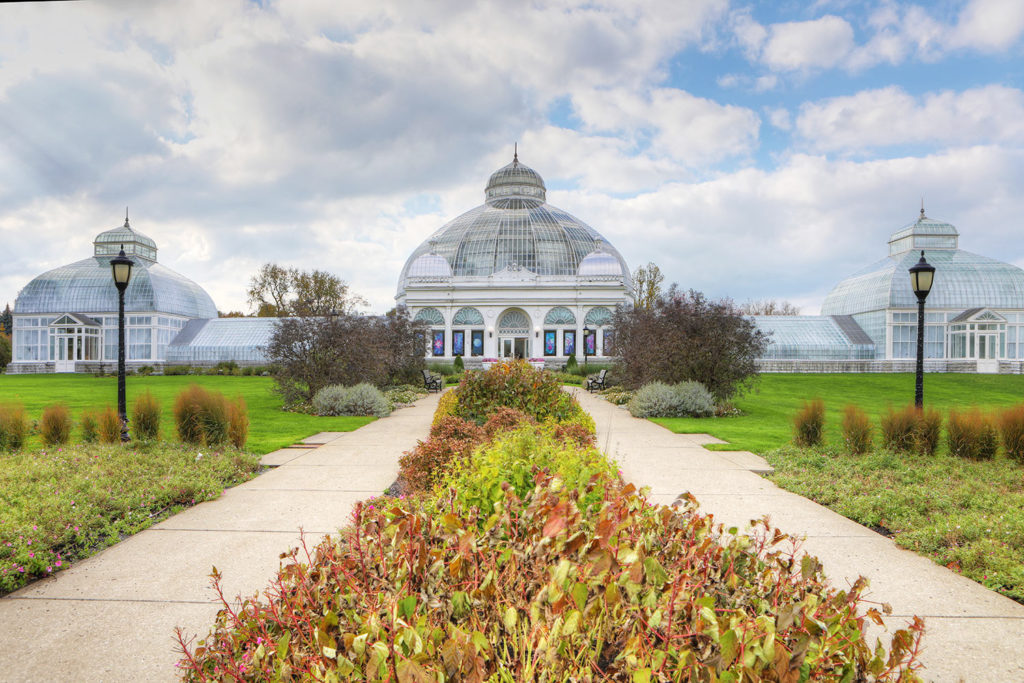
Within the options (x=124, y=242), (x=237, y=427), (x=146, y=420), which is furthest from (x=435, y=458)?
(x=124, y=242)

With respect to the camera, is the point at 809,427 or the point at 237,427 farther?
the point at 809,427

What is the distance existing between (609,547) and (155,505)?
598cm

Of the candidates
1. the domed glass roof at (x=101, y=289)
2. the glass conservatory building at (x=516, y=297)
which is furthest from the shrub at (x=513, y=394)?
the domed glass roof at (x=101, y=289)

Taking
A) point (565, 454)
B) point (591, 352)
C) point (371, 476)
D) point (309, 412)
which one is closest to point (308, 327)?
point (309, 412)

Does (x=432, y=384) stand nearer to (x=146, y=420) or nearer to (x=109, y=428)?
(x=146, y=420)

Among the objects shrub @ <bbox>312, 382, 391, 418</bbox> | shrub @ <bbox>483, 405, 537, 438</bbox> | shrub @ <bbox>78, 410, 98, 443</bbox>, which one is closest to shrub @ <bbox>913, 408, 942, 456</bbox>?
shrub @ <bbox>483, 405, 537, 438</bbox>

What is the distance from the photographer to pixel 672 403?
627 inches

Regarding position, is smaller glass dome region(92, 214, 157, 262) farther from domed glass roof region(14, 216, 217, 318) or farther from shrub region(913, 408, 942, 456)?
shrub region(913, 408, 942, 456)

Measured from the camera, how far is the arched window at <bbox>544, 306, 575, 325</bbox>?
47875 mm

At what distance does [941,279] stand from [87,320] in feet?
205

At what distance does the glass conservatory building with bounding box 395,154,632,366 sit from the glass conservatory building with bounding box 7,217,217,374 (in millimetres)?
18905

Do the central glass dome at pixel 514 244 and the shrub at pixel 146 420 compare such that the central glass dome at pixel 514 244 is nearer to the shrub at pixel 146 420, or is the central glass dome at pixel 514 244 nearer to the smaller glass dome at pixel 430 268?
the smaller glass dome at pixel 430 268

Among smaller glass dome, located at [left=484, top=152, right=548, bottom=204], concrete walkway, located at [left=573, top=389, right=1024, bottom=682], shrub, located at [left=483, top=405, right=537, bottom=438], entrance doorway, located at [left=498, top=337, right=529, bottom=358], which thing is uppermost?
smaller glass dome, located at [left=484, top=152, right=548, bottom=204]

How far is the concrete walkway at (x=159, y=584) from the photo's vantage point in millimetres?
3354
